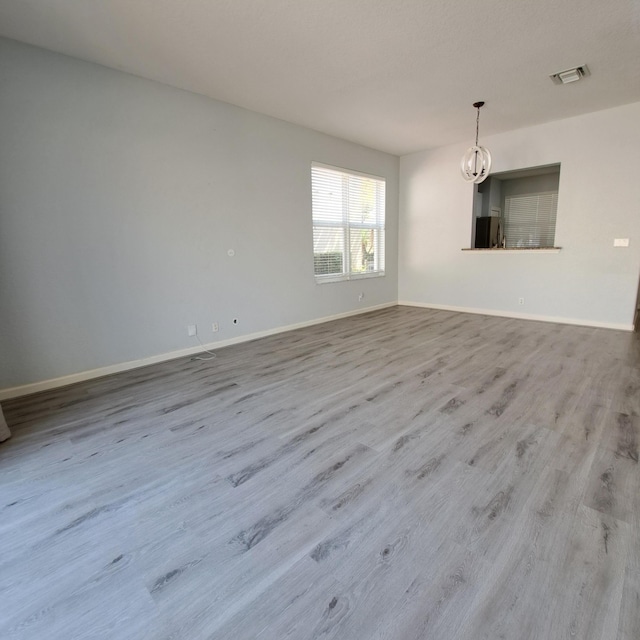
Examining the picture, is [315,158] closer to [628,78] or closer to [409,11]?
[409,11]

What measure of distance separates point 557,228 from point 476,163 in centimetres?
173

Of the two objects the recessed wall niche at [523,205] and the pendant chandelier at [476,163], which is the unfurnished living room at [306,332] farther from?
the recessed wall niche at [523,205]

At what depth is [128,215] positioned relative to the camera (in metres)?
3.46

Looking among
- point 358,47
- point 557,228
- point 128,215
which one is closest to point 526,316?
point 557,228

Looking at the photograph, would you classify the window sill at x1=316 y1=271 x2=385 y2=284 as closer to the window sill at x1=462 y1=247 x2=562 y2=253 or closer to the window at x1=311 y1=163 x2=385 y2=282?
the window at x1=311 y1=163 x2=385 y2=282

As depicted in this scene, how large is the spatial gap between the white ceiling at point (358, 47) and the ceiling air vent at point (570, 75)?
0.26ft

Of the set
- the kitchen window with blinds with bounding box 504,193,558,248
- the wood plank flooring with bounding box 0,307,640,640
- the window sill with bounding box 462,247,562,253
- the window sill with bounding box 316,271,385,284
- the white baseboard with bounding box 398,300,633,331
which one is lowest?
the wood plank flooring with bounding box 0,307,640,640

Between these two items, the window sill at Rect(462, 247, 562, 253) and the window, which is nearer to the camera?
the window sill at Rect(462, 247, 562, 253)

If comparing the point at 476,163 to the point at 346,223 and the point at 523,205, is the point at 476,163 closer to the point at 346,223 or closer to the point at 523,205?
the point at 346,223

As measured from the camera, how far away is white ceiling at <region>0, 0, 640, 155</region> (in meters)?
2.49

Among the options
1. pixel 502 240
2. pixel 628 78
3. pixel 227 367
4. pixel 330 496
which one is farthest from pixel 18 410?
pixel 502 240

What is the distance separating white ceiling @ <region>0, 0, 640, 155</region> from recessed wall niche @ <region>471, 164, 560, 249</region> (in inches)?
117

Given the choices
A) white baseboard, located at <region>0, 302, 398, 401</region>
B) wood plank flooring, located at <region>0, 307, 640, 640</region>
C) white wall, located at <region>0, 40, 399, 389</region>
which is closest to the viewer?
wood plank flooring, located at <region>0, 307, 640, 640</region>

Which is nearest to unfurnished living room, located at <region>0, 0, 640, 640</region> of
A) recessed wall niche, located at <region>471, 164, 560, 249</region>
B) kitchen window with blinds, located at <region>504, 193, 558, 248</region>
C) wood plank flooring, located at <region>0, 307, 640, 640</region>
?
wood plank flooring, located at <region>0, 307, 640, 640</region>
